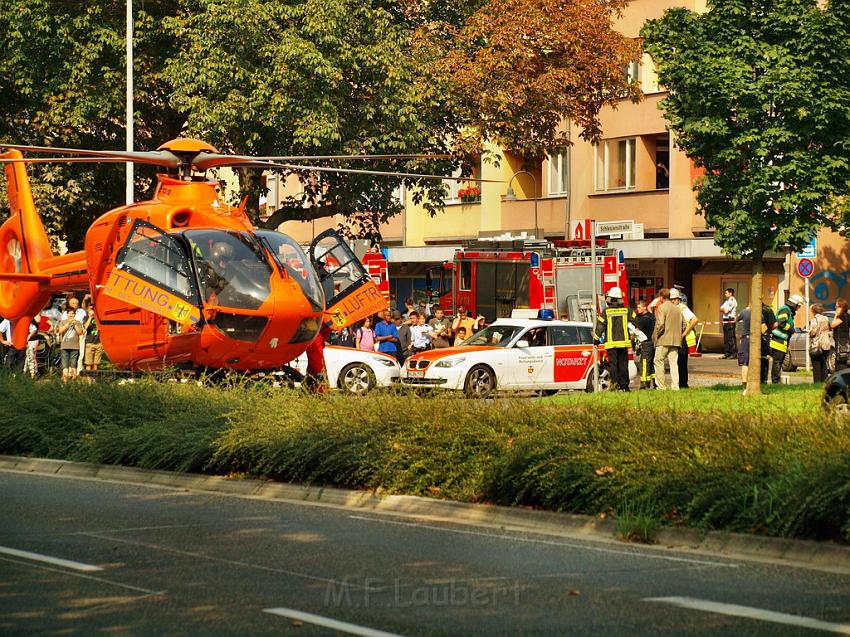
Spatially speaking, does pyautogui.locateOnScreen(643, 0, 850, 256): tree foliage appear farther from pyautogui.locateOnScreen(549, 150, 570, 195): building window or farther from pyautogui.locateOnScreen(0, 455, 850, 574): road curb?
pyautogui.locateOnScreen(549, 150, 570, 195): building window

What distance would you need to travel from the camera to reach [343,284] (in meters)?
24.0

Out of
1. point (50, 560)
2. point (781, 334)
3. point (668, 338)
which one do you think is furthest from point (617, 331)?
point (50, 560)

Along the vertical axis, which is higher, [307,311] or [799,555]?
[307,311]

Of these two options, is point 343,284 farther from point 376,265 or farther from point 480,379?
point 376,265

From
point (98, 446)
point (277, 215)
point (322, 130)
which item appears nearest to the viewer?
point (98, 446)

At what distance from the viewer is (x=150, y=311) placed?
71.9 ft

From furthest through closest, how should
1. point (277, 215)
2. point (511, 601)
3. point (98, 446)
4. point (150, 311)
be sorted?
point (277, 215) < point (150, 311) < point (98, 446) < point (511, 601)

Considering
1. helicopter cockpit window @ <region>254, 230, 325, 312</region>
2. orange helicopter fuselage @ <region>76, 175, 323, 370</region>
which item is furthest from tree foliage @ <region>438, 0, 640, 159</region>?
helicopter cockpit window @ <region>254, 230, 325, 312</region>

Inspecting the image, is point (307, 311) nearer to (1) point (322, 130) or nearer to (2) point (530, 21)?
(1) point (322, 130)

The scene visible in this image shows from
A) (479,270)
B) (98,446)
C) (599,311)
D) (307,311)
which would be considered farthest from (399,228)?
(98,446)

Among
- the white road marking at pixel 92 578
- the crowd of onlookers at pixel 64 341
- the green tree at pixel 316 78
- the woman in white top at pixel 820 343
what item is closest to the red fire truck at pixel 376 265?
the green tree at pixel 316 78

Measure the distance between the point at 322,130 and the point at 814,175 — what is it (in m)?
13.0

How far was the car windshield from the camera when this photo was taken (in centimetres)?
2861

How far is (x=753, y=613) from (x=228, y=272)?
1460 centimetres
